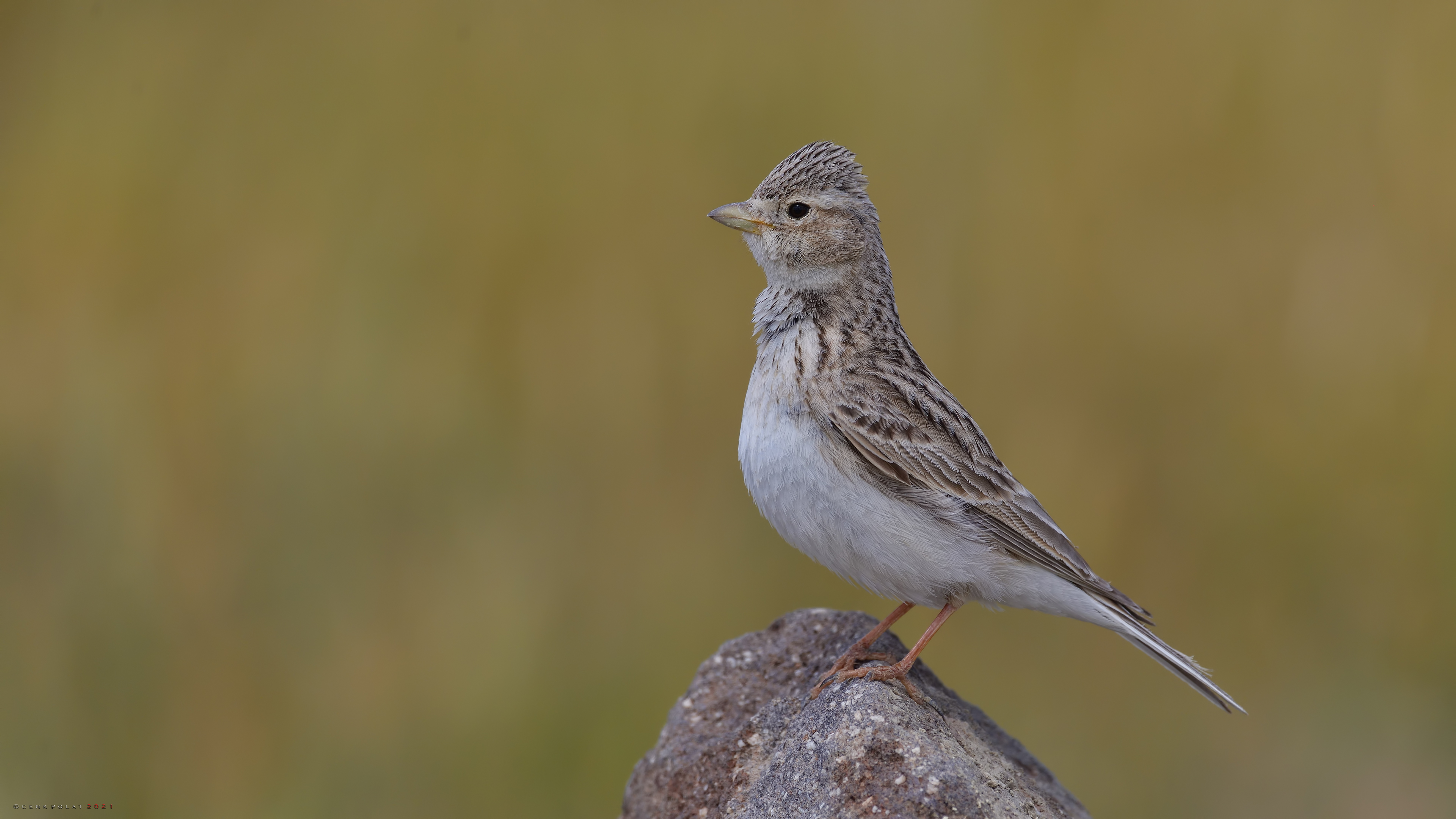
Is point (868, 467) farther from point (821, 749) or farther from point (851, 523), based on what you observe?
point (821, 749)

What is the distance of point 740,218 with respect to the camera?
528cm

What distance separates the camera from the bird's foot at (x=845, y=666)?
470cm

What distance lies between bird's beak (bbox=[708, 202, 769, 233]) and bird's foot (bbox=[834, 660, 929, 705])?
2121mm

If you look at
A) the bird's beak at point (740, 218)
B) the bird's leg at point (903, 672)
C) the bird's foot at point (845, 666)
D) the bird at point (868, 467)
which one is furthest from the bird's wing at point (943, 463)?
the bird's beak at point (740, 218)

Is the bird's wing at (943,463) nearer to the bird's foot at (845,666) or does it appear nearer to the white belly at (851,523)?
the white belly at (851,523)

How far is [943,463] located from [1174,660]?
127 centimetres

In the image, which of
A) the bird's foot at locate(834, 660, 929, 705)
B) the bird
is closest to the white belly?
the bird

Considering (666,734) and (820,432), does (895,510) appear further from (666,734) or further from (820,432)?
(666,734)

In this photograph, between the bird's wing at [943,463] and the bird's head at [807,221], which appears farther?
the bird's head at [807,221]

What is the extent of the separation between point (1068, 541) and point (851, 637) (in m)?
1.11

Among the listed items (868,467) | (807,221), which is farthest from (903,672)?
(807,221)

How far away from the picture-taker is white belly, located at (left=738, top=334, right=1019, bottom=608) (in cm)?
474

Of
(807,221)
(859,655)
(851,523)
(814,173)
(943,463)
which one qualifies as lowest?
(859,655)

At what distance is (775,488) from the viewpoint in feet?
15.7
